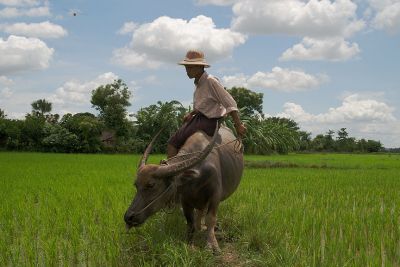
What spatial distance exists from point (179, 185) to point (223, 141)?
0.78 meters

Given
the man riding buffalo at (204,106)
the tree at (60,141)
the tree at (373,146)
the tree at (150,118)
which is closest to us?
the man riding buffalo at (204,106)

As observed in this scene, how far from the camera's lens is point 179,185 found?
3.11 meters

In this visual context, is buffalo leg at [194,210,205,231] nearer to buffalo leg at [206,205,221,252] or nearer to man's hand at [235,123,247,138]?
buffalo leg at [206,205,221,252]

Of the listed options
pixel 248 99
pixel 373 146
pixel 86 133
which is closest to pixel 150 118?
pixel 86 133

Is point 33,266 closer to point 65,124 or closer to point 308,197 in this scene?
point 308,197

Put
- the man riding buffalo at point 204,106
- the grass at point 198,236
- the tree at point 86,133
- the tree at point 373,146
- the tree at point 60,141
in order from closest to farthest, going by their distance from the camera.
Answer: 1. the grass at point 198,236
2. the man riding buffalo at point 204,106
3. the tree at point 60,141
4. the tree at point 86,133
5. the tree at point 373,146

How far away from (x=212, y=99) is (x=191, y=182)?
89 centimetres

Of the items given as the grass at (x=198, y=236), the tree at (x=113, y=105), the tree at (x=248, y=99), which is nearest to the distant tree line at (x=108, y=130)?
the tree at (x=113, y=105)

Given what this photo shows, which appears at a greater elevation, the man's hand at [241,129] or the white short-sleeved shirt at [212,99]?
the white short-sleeved shirt at [212,99]

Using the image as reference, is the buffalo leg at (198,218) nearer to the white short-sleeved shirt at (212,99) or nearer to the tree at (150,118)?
the white short-sleeved shirt at (212,99)

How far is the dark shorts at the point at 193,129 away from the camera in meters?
3.65

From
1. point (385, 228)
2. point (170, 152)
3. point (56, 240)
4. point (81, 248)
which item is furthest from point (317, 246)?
point (56, 240)

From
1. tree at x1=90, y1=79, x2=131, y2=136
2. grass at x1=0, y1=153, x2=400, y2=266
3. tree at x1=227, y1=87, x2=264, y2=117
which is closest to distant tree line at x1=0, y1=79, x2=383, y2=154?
tree at x1=90, y1=79, x2=131, y2=136

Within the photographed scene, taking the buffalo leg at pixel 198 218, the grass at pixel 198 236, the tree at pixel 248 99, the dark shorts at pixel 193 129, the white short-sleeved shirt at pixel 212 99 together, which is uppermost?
the tree at pixel 248 99
